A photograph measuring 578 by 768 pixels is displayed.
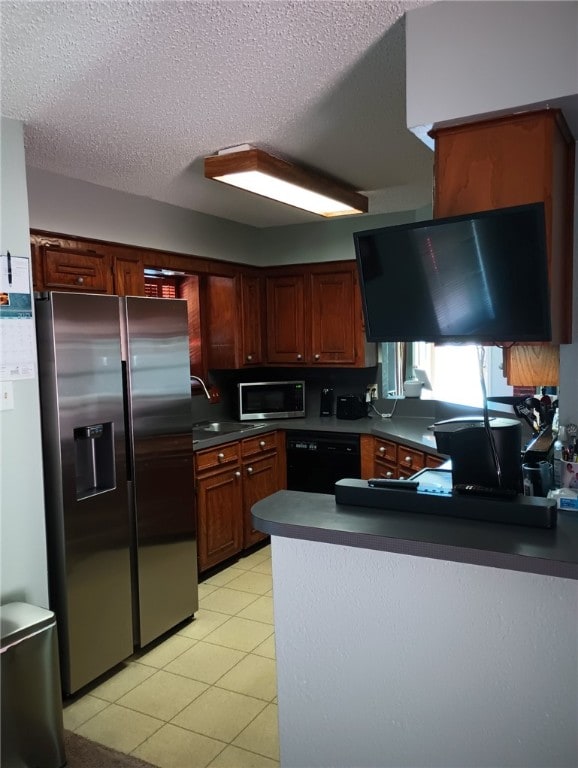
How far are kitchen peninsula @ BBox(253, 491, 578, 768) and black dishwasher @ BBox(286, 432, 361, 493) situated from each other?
7.86 feet

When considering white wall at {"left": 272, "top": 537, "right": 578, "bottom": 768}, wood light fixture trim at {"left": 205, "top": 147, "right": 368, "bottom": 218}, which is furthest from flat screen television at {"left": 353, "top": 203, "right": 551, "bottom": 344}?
wood light fixture trim at {"left": 205, "top": 147, "right": 368, "bottom": 218}

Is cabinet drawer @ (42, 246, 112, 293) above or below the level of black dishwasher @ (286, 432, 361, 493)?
above

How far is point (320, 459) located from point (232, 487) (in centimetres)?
72

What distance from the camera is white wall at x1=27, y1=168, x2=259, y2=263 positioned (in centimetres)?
313

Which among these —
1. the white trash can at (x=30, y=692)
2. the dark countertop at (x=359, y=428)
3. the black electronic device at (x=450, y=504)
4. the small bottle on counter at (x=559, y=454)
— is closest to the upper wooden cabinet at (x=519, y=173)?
the small bottle on counter at (x=559, y=454)

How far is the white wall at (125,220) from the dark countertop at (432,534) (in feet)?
6.88

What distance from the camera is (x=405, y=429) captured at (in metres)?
4.18

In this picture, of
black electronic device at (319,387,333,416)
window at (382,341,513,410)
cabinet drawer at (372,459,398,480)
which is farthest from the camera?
black electronic device at (319,387,333,416)

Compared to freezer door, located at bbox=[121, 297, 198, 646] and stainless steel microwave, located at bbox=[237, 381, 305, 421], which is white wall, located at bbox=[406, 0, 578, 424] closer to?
freezer door, located at bbox=[121, 297, 198, 646]

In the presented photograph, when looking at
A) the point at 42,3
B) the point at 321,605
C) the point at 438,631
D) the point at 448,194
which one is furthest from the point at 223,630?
the point at 42,3

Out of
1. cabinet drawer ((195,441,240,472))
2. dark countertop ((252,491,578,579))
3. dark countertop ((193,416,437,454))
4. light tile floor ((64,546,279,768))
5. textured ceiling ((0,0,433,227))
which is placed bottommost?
light tile floor ((64,546,279,768))

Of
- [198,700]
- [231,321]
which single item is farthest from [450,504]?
[231,321]

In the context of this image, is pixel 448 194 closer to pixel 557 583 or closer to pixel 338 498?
pixel 338 498

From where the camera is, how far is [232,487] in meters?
4.12
